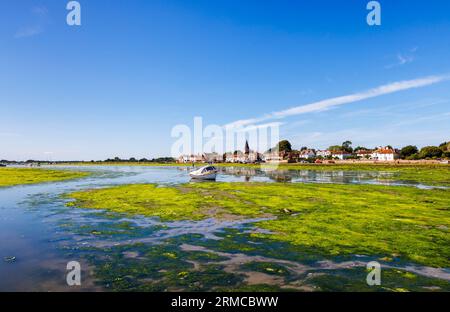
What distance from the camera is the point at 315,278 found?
31.3ft

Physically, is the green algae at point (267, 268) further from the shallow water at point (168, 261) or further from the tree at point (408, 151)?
the tree at point (408, 151)

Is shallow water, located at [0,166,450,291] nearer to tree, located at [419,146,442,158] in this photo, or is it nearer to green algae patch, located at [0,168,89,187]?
green algae patch, located at [0,168,89,187]

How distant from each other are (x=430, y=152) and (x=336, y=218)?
16885cm

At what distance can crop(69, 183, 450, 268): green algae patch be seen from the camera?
12.6 metres

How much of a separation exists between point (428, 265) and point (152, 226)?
13.6 m

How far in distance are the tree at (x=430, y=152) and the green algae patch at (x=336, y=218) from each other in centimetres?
15449

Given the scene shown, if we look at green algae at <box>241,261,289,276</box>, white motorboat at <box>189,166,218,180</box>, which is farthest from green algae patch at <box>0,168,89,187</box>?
green algae at <box>241,261,289,276</box>

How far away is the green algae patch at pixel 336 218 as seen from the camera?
12.6 m

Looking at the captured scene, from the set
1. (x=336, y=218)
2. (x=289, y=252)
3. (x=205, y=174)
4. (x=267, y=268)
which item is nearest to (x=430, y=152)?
(x=205, y=174)

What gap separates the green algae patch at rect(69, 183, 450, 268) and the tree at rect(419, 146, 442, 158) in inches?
6082

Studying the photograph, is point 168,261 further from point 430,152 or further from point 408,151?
point 408,151

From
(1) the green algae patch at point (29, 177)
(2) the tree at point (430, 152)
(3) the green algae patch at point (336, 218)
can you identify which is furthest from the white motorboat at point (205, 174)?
(2) the tree at point (430, 152)

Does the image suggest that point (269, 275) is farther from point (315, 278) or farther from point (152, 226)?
point (152, 226)
